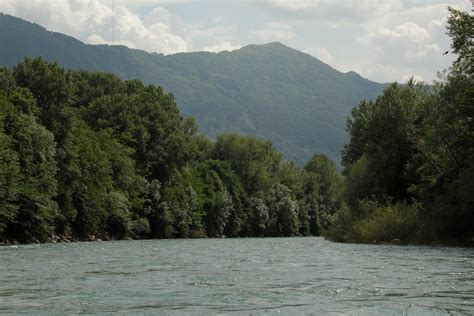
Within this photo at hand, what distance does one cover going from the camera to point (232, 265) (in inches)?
1218

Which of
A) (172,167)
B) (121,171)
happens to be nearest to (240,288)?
(121,171)

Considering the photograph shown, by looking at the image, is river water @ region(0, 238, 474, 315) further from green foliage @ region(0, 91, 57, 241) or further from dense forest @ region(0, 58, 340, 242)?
dense forest @ region(0, 58, 340, 242)

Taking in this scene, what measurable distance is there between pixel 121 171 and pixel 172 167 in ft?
42.1

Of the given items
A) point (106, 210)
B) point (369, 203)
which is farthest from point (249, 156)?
point (369, 203)

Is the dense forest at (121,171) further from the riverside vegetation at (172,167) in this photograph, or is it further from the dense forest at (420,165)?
the dense forest at (420,165)

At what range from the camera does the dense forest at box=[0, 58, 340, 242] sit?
203 feet

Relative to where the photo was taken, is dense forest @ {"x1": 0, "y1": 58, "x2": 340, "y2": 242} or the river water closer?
the river water

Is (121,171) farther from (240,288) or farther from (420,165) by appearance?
(240,288)

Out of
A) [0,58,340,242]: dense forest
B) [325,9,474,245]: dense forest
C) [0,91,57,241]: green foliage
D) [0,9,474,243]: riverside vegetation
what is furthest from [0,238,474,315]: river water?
[0,58,340,242]: dense forest

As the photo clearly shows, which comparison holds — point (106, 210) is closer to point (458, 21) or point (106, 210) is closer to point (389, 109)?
point (389, 109)

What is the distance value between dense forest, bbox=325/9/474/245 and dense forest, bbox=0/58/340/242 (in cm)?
2629

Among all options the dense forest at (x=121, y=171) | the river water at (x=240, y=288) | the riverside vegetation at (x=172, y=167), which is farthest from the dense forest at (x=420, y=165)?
the dense forest at (x=121, y=171)

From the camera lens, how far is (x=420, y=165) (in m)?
61.9

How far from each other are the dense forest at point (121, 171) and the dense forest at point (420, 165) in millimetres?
26291
